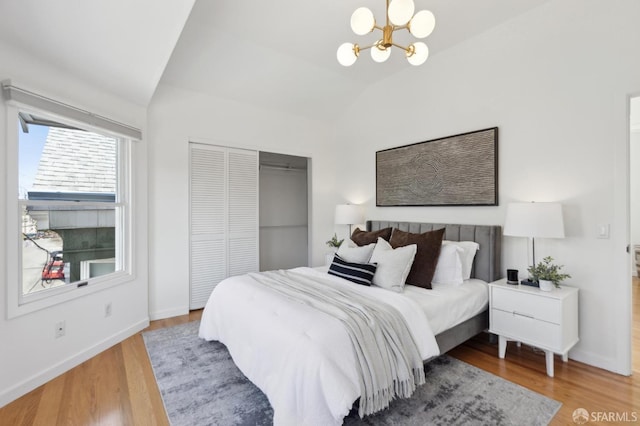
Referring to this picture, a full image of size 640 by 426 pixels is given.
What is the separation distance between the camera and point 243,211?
429 cm

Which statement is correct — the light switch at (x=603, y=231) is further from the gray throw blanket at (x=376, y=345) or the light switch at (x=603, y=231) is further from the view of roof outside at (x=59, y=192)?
the view of roof outside at (x=59, y=192)

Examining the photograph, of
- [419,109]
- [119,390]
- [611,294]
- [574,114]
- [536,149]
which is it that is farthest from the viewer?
[419,109]

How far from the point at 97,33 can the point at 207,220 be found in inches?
91.6

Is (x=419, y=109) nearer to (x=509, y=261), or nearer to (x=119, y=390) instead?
(x=509, y=261)

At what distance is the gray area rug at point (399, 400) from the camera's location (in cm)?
186

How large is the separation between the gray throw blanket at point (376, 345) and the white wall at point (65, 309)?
184 centimetres

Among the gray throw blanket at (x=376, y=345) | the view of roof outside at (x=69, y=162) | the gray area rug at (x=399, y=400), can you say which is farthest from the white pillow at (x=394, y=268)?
the view of roof outside at (x=69, y=162)

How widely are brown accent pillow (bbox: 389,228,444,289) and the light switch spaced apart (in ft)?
3.96

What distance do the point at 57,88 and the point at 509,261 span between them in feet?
14.2

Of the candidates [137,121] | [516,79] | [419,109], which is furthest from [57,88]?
[516,79]

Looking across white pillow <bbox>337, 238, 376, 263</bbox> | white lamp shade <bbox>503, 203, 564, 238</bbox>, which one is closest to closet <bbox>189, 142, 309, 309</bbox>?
white pillow <bbox>337, 238, 376, 263</bbox>

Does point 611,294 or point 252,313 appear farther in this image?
point 611,294

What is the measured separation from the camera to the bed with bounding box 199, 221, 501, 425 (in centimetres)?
157

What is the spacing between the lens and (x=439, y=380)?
2283 millimetres
